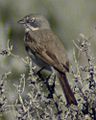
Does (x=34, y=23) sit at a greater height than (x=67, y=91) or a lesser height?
greater

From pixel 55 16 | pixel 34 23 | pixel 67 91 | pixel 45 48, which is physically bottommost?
pixel 55 16

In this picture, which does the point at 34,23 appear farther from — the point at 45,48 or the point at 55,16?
the point at 55,16

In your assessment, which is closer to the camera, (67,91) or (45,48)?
(67,91)

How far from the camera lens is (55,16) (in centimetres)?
916

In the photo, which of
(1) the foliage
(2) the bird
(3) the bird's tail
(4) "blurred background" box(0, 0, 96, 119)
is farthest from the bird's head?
(4) "blurred background" box(0, 0, 96, 119)

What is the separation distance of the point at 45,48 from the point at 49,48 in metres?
0.04

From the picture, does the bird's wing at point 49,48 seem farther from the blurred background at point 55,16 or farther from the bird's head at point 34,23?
the blurred background at point 55,16

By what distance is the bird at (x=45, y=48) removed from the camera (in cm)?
480

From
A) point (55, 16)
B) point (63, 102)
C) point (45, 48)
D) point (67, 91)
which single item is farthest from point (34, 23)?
point (55, 16)

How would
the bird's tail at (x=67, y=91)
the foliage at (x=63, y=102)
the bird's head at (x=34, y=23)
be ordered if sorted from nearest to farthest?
the foliage at (x=63, y=102) → the bird's tail at (x=67, y=91) → the bird's head at (x=34, y=23)

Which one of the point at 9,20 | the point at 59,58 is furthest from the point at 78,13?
the point at 59,58

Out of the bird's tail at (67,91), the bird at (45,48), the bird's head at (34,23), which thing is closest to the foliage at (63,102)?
the bird's tail at (67,91)

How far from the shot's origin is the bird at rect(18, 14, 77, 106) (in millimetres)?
4799

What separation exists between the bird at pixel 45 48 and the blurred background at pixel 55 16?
2451 mm
